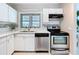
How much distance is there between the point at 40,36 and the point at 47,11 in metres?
0.85

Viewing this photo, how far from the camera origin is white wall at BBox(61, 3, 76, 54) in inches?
148

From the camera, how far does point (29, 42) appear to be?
14.9 feet

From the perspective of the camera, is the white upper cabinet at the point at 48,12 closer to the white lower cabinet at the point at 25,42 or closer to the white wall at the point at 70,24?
the white wall at the point at 70,24

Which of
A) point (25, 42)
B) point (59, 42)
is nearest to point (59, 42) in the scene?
point (59, 42)

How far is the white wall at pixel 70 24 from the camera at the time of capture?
3751mm

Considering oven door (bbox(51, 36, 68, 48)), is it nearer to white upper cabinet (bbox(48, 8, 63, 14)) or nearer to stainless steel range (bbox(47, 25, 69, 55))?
stainless steel range (bbox(47, 25, 69, 55))

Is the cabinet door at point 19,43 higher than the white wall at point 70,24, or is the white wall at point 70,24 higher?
the white wall at point 70,24

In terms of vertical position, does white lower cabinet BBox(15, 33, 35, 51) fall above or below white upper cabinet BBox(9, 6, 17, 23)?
below

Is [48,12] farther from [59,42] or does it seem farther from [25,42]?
[25,42]

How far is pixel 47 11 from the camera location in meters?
4.12

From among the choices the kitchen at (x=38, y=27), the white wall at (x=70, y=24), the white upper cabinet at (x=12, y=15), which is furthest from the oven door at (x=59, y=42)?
the white upper cabinet at (x=12, y=15)

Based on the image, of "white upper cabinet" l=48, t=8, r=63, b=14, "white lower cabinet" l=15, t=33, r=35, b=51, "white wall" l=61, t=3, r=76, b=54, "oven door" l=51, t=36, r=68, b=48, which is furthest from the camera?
"white lower cabinet" l=15, t=33, r=35, b=51

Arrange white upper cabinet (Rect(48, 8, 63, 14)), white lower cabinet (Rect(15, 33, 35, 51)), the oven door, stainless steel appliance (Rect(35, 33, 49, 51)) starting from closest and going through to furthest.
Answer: white upper cabinet (Rect(48, 8, 63, 14)) → the oven door → white lower cabinet (Rect(15, 33, 35, 51)) → stainless steel appliance (Rect(35, 33, 49, 51))

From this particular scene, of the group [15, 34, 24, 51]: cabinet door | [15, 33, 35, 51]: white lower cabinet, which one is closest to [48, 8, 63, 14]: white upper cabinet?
[15, 33, 35, 51]: white lower cabinet
